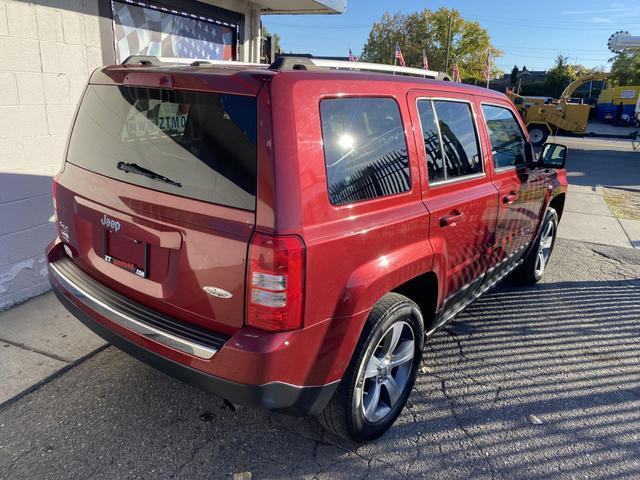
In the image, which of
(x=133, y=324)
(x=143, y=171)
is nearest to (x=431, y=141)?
(x=143, y=171)

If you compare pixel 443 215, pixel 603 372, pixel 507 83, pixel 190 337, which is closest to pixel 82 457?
pixel 190 337

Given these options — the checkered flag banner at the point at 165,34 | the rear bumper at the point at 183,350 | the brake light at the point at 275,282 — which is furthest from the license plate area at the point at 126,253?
the checkered flag banner at the point at 165,34

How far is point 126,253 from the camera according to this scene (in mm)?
2365

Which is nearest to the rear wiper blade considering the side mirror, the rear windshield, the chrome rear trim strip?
the rear windshield

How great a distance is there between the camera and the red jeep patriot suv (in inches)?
77.7

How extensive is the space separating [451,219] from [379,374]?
39.2 inches

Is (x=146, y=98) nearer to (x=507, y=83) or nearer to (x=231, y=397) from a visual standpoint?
(x=231, y=397)

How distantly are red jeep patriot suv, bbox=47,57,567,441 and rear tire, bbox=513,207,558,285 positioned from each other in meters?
2.16

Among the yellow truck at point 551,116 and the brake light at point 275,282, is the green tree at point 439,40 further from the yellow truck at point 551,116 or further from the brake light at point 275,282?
the brake light at point 275,282

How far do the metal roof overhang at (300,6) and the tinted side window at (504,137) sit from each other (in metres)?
3.88

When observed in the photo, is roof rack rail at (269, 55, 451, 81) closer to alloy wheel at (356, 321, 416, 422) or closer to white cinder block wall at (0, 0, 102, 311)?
alloy wheel at (356, 321, 416, 422)

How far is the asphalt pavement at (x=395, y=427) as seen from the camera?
2.44 metres

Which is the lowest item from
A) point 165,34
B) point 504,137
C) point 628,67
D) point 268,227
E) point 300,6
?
point 268,227

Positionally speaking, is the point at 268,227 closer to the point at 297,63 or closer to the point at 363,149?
the point at 363,149
